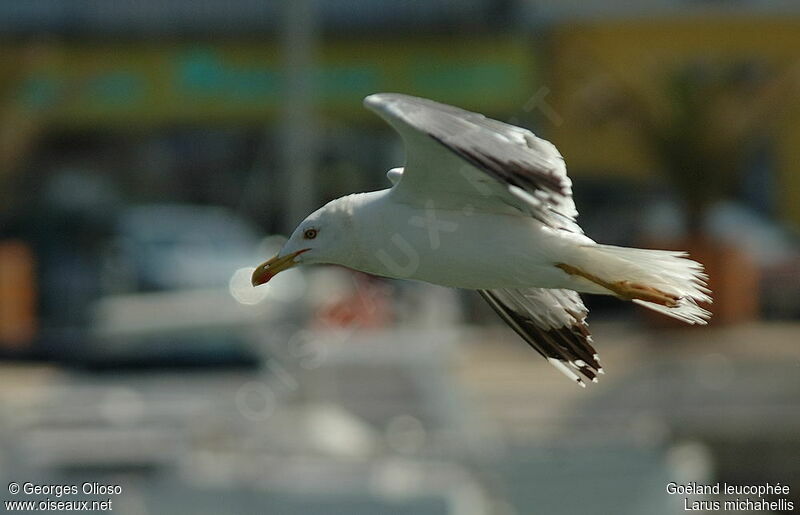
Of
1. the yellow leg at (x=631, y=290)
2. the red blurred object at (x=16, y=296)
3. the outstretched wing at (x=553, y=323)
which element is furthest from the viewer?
the red blurred object at (x=16, y=296)

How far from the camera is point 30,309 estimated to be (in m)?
17.5

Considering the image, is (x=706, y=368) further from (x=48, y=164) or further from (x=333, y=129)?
(x=48, y=164)

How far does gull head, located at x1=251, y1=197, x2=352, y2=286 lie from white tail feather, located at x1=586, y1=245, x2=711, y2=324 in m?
0.55

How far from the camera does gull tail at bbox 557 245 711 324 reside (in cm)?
333

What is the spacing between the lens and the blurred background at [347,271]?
33.2ft

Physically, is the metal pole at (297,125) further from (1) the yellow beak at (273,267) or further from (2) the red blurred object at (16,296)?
(1) the yellow beak at (273,267)

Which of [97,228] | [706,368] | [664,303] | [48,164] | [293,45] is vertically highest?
[48,164]

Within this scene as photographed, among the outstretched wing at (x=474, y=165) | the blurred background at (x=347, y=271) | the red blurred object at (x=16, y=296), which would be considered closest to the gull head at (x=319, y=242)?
the outstretched wing at (x=474, y=165)

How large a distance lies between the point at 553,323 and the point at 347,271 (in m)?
10.7

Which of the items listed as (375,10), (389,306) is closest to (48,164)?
(375,10)

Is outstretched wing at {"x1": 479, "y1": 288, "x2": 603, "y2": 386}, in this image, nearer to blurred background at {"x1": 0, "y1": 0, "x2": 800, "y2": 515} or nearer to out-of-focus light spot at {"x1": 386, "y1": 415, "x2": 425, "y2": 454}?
blurred background at {"x1": 0, "y1": 0, "x2": 800, "y2": 515}

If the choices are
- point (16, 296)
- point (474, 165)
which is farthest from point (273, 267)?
point (16, 296)

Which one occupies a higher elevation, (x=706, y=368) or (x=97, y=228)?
(x=97, y=228)

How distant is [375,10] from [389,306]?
6468 millimetres
